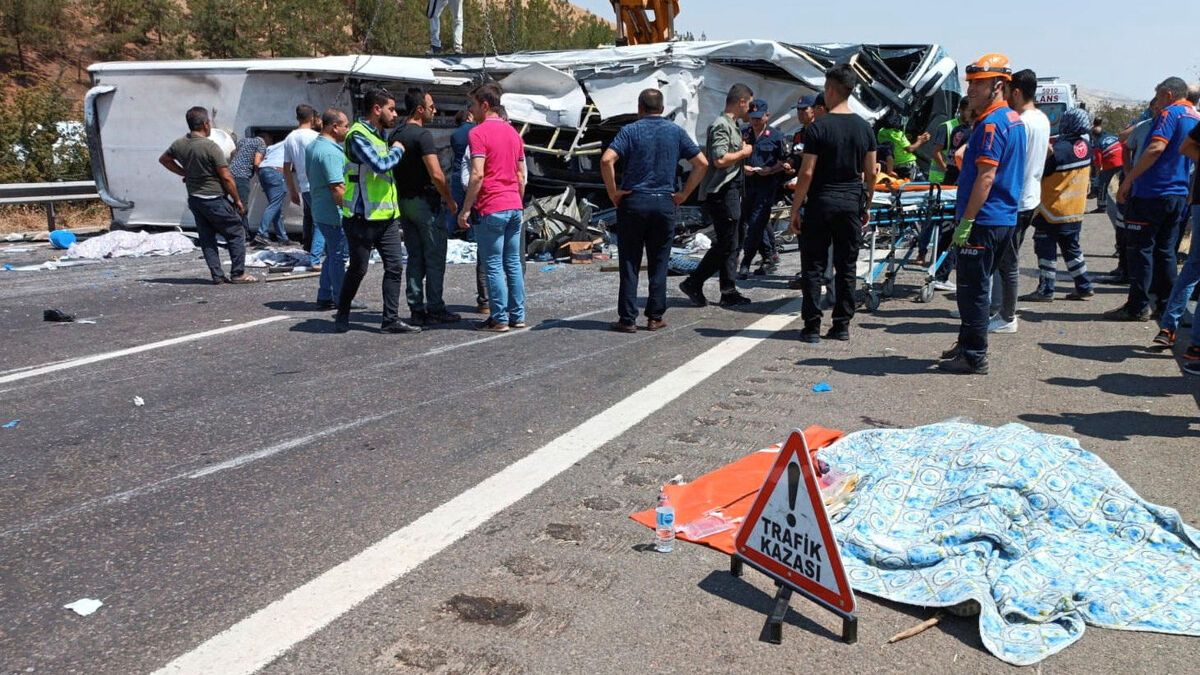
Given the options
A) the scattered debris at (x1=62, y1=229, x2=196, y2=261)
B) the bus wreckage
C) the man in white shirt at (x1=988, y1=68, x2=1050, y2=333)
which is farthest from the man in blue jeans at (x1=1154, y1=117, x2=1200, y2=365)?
the scattered debris at (x1=62, y1=229, x2=196, y2=261)

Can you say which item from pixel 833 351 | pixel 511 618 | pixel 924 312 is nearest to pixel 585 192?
pixel 924 312

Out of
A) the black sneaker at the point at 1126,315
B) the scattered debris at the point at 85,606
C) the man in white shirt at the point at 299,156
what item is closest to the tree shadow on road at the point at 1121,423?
the black sneaker at the point at 1126,315

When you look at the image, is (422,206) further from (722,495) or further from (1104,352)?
(1104,352)

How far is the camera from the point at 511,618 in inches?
127

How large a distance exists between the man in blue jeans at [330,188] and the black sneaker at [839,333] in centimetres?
431

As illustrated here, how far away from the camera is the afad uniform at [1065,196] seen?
843 centimetres

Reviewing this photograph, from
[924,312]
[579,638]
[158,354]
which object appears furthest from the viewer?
[924,312]

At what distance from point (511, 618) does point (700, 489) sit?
1392 millimetres

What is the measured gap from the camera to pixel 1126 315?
27.2 ft

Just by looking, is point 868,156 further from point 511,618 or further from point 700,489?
point 511,618

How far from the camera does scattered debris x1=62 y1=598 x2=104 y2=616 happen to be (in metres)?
3.25

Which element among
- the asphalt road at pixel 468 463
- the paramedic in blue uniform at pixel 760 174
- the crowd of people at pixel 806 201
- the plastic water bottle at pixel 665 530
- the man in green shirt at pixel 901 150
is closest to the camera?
the asphalt road at pixel 468 463

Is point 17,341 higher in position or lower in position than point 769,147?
lower

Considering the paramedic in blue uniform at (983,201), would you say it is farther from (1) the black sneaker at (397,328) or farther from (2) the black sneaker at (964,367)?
(1) the black sneaker at (397,328)
